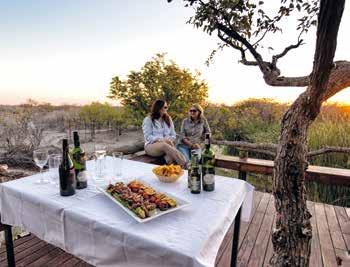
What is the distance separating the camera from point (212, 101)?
6418mm

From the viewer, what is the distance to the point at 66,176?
1307mm

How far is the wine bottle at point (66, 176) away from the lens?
129 cm

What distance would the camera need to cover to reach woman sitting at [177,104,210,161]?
3828mm

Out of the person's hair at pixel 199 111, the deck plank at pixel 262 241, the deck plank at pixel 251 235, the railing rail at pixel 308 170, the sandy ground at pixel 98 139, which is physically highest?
the person's hair at pixel 199 111

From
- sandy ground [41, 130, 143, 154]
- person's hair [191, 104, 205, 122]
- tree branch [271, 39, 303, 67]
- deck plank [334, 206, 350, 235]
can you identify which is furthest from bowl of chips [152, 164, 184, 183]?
sandy ground [41, 130, 143, 154]

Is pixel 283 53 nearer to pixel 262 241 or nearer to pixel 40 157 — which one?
pixel 40 157

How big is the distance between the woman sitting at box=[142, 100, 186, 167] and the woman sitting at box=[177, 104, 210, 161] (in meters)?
0.21

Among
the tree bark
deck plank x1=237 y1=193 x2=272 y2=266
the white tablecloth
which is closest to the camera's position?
the white tablecloth

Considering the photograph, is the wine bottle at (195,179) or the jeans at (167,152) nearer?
the wine bottle at (195,179)

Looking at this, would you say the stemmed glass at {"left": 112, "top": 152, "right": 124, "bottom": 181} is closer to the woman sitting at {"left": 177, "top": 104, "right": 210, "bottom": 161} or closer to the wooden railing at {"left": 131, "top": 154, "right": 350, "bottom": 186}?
the wooden railing at {"left": 131, "top": 154, "right": 350, "bottom": 186}

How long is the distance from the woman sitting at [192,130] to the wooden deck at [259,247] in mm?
1403

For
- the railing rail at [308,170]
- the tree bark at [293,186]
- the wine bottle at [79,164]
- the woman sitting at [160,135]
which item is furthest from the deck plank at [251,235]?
the wine bottle at [79,164]

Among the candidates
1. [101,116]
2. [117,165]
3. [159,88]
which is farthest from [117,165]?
[101,116]

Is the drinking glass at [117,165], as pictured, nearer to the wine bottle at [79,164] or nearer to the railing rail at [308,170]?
the wine bottle at [79,164]
